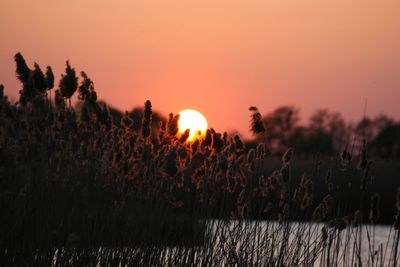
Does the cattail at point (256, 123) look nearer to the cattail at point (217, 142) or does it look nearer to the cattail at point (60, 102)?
the cattail at point (217, 142)

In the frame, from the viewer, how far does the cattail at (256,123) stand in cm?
500

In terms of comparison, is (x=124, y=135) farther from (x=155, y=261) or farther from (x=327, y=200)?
(x=327, y=200)

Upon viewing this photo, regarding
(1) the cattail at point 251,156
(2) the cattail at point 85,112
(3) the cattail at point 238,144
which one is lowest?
(1) the cattail at point 251,156

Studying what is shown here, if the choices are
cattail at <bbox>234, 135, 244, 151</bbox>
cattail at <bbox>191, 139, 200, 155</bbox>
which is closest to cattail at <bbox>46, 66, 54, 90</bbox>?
cattail at <bbox>191, 139, 200, 155</bbox>

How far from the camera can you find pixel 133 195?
532cm

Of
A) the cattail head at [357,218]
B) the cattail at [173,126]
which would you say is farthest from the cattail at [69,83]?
the cattail head at [357,218]

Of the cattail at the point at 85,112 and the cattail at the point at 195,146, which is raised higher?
the cattail at the point at 85,112

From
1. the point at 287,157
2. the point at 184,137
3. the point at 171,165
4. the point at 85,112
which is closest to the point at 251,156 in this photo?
the point at 287,157

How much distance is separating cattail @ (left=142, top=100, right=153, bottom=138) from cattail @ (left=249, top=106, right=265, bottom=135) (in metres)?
0.68

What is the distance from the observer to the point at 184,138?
5.22 meters

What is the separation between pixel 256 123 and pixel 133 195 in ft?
3.33

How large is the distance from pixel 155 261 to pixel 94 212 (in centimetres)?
52

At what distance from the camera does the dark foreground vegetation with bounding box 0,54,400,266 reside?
506 centimetres

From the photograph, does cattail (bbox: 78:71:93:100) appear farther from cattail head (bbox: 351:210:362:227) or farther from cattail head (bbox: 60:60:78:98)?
cattail head (bbox: 351:210:362:227)
